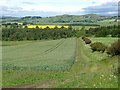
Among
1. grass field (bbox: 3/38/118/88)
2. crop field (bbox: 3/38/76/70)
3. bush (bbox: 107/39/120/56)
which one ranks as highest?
bush (bbox: 107/39/120/56)

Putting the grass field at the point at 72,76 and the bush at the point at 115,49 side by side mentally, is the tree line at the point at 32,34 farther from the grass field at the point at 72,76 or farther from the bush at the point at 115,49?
the grass field at the point at 72,76

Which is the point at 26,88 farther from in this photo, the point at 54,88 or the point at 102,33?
the point at 102,33

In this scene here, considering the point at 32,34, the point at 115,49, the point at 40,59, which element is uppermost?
the point at 115,49

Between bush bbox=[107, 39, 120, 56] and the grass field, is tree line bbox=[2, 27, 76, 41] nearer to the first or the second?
bush bbox=[107, 39, 120, 56]

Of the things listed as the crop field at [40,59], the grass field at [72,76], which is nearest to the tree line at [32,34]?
the crop field at [40,59]

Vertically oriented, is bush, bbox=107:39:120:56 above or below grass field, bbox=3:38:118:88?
above

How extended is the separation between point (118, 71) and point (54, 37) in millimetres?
133918

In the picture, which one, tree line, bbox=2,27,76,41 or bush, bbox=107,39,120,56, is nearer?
bush, bbox=107,39,120,56

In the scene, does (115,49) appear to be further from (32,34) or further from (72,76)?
(32,34)

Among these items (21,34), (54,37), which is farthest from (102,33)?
(21,34)

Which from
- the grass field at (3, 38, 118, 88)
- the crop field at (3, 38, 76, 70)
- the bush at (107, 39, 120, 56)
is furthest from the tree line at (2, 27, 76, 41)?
the grass field at (3, 38, 118, 88)

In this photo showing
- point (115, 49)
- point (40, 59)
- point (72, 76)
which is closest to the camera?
point (72, 76)

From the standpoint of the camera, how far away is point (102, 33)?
5325 inches

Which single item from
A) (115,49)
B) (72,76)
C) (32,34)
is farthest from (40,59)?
(32,34)
